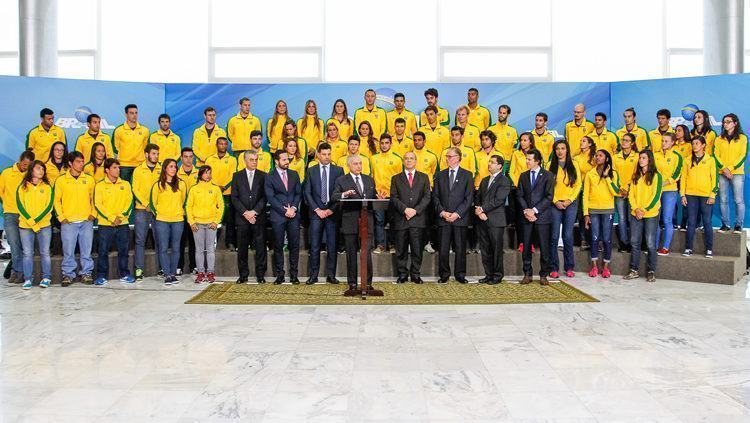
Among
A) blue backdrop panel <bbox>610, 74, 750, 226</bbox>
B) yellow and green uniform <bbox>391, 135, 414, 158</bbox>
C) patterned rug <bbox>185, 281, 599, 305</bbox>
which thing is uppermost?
blue backdrop panel <bbox>610, 74, 750, 226</bbox>

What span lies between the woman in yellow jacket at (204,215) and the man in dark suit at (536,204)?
349 cm

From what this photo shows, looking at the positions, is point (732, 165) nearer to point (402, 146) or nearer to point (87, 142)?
point (402, 146)

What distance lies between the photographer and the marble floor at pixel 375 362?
10.5 feet

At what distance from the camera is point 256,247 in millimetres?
7156

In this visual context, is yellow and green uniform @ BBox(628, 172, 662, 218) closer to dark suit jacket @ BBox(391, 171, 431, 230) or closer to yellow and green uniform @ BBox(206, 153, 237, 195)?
dark suit jacket @ BBox(391, 171, 431, 230)

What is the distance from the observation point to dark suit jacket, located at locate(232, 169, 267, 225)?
7.06m

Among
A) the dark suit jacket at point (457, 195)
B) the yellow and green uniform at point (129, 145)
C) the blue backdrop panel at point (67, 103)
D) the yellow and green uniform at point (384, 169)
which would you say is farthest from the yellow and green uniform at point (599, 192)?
the blue backdrop panel at point (67, 103)

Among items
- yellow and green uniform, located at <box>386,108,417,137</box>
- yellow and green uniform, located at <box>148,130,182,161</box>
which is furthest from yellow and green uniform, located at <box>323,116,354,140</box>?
yellow and green uniform, located at <box>148,130,182,161</box>

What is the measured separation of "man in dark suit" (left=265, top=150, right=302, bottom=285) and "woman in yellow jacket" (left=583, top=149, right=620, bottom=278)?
11.4 ft

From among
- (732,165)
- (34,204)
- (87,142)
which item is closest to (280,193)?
(34,204)

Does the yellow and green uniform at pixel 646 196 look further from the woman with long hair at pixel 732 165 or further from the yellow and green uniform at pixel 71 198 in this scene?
the yellow and green uniform at pixel 71 198

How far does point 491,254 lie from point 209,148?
405 centimetres

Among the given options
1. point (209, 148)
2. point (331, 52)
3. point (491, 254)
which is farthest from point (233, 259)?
point (331, 52)

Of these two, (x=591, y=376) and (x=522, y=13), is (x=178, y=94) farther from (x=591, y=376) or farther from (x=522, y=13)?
(x=591, y=376)
